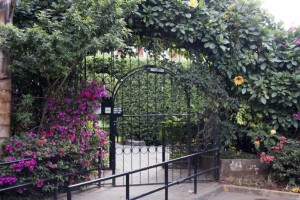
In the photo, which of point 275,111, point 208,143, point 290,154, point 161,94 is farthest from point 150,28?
point 290,154

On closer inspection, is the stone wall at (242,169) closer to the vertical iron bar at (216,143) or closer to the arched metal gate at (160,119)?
the vertical iron bar at (216,143)

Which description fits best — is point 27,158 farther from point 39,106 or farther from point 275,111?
point 275,111

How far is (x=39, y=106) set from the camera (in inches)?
247

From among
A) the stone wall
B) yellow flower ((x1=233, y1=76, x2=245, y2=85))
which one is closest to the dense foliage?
yellow flower ((x1=233, y1=76, x2=245, y2=85))

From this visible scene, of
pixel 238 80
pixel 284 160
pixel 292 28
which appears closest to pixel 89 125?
pixel 238 80

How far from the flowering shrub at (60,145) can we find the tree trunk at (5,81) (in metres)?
0.21

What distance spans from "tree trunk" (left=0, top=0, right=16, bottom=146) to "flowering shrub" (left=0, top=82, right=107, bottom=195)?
0.21 m

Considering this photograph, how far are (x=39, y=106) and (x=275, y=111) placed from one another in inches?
189

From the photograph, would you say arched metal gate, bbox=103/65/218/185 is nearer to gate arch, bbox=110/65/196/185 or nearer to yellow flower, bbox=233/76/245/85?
gate arch, bbox=110/65/196/185

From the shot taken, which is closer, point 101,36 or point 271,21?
point 101,36

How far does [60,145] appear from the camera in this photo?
224 inches

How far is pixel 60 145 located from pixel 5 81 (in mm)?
1257

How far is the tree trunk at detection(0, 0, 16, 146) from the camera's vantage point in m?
5.37

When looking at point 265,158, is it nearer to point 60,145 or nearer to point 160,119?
point 160,119
